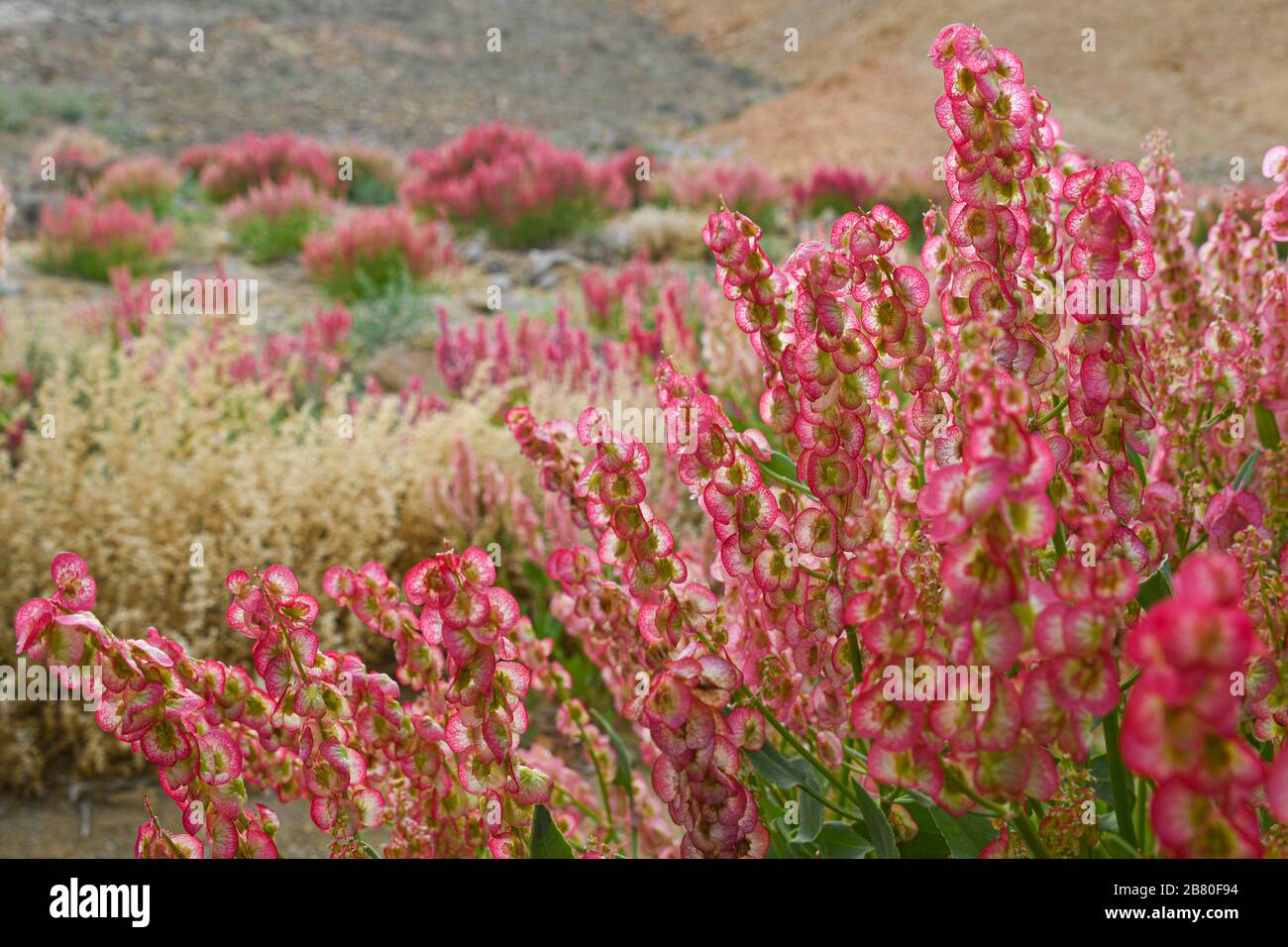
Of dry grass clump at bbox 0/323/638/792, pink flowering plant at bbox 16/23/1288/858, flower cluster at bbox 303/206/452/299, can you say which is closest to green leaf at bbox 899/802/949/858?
pink flowering plant at bbox 16/23/1288/858

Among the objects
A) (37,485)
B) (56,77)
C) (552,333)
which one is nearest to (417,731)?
(37,485)

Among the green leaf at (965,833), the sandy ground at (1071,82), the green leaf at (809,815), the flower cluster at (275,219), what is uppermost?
the sandy ground at (1071,82)

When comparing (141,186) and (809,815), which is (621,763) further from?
(141,186)

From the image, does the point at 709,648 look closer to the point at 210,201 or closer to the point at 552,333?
the point at 552,333

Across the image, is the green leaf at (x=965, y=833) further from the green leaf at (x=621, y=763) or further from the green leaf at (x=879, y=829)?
the green leaf at (x=621, y=763)

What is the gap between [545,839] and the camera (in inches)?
35.2

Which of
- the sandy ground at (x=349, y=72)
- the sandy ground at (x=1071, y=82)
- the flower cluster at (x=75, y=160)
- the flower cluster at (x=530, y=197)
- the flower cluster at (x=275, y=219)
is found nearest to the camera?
the flower cluster at (x=275, y=219)

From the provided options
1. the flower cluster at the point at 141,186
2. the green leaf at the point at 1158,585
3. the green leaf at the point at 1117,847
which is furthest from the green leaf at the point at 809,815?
the flower cluster at the point at 141,186

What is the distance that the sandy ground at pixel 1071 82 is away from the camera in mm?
17891

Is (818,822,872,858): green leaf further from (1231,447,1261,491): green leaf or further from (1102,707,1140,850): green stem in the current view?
(1231,447,1261,491): green leaf

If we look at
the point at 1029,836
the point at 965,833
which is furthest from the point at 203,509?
the point at 1029,836
